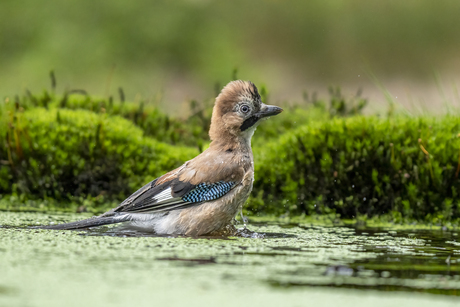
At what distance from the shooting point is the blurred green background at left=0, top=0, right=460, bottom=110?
20.5 m

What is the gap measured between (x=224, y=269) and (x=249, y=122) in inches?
114

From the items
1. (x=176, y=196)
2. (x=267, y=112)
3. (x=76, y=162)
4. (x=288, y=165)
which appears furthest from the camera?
(x=76, y=162)

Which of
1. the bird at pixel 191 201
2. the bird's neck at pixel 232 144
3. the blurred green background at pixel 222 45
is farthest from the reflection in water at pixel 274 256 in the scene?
the blurred green background at pixel 222 45

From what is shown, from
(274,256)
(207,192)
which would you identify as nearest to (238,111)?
(207,192)

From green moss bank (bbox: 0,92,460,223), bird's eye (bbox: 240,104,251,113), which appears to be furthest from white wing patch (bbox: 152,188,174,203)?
green moss bank (bbox: 0,92,460,223)

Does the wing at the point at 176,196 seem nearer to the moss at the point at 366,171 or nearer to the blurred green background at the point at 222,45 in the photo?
the moss at the point at 366,171

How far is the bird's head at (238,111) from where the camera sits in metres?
6.96

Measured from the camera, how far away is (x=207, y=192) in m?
→ 6.43

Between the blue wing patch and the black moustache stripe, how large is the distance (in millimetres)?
759

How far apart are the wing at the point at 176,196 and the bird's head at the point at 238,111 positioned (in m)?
0.72

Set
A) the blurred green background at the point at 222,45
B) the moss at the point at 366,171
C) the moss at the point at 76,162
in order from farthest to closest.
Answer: the blurred green background at the point at 222,45 < the moss at the point at 76,162 < the moss at the point at 366,171

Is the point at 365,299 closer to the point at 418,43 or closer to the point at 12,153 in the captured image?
the point at 12,153

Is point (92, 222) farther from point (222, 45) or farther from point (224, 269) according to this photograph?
point (222, 45)

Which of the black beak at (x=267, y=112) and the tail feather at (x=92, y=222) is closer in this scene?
the tail feather at (x=92, y=222)
